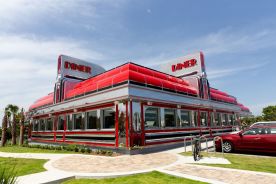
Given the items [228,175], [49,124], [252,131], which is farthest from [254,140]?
[49,124]

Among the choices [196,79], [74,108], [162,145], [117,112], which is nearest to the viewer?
[117,112]

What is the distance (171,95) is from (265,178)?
10.7 metres

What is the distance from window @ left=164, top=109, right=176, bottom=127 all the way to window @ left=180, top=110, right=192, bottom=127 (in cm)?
130

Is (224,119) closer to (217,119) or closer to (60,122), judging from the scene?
(217,119)

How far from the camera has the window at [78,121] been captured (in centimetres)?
1844

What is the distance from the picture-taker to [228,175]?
7.45 metres

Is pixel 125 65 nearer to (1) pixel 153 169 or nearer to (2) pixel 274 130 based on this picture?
(1) pixel 153 169

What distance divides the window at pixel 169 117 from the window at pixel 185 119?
1.30 metres

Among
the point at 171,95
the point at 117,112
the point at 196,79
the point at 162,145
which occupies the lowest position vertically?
the point at 162,145

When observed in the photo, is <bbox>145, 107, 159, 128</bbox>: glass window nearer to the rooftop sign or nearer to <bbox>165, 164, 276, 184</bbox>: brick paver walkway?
<bbox>165, 164, 276, 184</bbox>: brick paver walkway

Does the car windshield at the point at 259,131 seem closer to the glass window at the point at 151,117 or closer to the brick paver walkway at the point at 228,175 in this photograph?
the brick paver walkway at the point at 228,175

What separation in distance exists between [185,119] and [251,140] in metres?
7.61

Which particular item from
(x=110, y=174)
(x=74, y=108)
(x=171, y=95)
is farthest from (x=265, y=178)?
(x=74, y=108)

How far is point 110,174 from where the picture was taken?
25.9 feet
